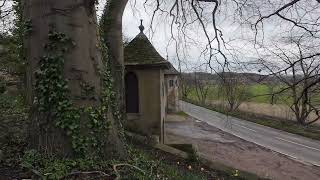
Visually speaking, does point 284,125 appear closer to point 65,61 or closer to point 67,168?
point 65,61

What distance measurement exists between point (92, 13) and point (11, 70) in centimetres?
1013

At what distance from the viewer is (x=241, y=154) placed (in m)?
21.4

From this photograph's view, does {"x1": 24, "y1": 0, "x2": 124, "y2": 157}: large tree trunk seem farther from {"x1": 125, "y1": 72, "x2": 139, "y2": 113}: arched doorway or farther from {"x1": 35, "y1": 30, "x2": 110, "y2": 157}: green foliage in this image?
{"x1": 125, "y1": 72, "x2": 139, "y2": 113}: arched doorway

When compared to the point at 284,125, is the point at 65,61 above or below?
above

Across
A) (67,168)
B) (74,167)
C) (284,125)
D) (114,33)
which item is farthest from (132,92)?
(284,125)

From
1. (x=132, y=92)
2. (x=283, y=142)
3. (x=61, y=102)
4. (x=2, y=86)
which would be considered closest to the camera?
(x=61, y=102)

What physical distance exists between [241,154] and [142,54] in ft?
25.0

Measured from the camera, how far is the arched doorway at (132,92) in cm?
1911

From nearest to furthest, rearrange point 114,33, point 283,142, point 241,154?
1. point 114,33
2. point 241,154
3. point 283,142

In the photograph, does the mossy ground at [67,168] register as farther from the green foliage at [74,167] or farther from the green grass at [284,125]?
the green grass at [284,125]

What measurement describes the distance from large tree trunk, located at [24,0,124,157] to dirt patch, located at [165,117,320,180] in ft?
35.0

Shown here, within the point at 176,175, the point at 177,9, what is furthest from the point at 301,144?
the point at 176,175

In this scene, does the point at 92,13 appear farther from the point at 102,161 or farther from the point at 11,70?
the point at 11,70

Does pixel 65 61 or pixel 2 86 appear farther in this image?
pixel 2 86
